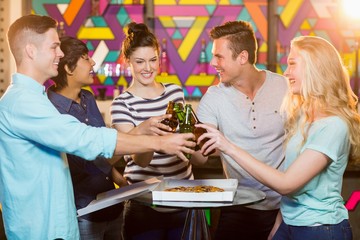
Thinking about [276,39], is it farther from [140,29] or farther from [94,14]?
[140,29]

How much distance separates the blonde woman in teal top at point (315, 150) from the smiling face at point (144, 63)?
779mm

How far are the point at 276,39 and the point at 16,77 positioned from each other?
4.19 meters

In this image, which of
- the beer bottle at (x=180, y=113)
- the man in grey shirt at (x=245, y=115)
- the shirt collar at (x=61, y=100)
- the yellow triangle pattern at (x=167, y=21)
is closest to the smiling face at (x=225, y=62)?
the man in grey shirt at (x=245, y=115)

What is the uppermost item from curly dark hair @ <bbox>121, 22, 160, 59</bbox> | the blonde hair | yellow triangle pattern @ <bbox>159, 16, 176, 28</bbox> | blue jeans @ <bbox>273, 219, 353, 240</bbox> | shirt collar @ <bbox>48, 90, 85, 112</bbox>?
yellow triangle pattern @ <bbox>159, 16, 176, 28</bbox>

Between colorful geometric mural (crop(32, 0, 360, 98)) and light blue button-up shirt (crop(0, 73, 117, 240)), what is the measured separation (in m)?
3.89

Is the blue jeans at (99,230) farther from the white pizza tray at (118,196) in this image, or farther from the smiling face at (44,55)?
the smiling face at (44,55)

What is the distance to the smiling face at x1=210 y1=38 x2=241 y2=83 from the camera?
334 centimetres

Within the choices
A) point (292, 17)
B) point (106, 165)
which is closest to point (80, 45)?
point (106, 165)

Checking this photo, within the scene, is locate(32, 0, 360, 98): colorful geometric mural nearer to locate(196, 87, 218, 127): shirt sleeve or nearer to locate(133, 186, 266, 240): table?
locate(196, 87, 218, 127): shirt sleeve

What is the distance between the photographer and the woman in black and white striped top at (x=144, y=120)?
3.15m

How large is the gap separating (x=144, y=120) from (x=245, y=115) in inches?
21.5

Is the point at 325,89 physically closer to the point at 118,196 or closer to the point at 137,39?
the point at 118,196

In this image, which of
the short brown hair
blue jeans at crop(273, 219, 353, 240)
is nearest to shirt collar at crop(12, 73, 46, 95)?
blue jeans at crop(273, 219, 353, 240)

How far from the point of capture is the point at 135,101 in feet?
10.7
